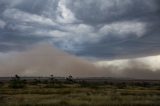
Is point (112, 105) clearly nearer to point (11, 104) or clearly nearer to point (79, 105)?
point (79, 105)

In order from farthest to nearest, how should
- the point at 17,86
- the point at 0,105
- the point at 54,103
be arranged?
the point at 17,86 → the point at 54,103 → the point at 0,105

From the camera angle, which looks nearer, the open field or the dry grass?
the dry grass

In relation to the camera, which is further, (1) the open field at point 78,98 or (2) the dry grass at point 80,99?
(1) the open field at point 78,98

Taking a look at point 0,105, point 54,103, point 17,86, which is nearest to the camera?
point 0,105

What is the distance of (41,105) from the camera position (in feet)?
152

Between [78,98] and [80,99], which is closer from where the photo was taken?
[80,99]

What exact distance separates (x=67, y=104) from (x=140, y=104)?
1087cm

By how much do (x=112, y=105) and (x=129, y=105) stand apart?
2.59 meters

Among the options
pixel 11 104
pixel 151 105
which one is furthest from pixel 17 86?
pixel 151 105

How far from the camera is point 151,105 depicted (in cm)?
4716

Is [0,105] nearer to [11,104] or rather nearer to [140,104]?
[11,104]

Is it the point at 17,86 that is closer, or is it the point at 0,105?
the point at 0,105

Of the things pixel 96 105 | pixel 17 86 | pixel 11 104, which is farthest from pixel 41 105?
pixel 17 86

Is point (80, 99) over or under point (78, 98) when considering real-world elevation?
under
